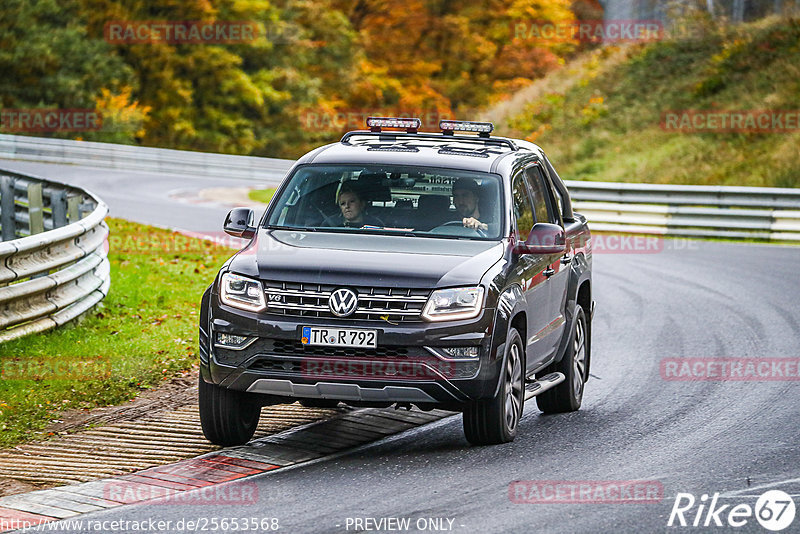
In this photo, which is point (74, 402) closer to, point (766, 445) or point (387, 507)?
point (387, 507)

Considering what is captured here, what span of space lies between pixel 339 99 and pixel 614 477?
192ft

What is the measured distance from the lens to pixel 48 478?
25.9 feet

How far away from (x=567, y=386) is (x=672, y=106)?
32739mm

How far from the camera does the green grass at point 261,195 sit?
33344mm

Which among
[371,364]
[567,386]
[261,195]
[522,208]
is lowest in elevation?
[261,195]

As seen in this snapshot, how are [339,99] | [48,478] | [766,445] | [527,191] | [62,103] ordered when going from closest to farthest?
[48,478]
[766,445]
[527,191]
[62,103]
[339,99]

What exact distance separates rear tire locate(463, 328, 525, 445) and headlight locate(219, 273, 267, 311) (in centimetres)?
152

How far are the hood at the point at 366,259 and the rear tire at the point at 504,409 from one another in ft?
1.97

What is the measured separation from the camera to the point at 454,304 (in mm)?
8172

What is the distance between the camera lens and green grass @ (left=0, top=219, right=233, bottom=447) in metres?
9.92

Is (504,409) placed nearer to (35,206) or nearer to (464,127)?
(464,127)

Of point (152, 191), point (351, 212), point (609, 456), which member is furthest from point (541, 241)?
point (152, 191)

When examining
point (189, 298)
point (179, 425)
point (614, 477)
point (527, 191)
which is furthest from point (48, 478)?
point (189, 298)

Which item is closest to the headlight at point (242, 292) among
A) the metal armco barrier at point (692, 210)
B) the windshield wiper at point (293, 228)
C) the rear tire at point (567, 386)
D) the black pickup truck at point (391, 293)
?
the black pickup truck at point (391, 293)
